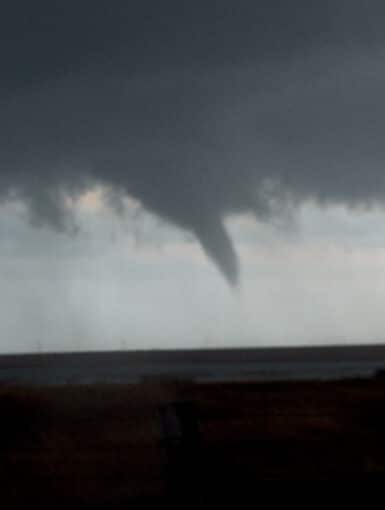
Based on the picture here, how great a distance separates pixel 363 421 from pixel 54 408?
11795 millimetres

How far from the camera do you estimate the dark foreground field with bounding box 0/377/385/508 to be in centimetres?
2095

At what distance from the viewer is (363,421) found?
116ft

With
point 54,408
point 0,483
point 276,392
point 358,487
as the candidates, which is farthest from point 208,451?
point 276,392

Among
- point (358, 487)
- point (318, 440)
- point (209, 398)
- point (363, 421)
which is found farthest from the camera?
point (209, 398)

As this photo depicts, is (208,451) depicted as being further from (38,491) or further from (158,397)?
(158,397)

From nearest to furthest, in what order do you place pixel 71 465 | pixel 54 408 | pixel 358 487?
pixel 358 487 < pixel 71 465 < pixel 54 408

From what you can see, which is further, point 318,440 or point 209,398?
point 209,398

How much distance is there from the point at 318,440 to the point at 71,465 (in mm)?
7813

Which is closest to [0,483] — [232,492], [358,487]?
[232,492]

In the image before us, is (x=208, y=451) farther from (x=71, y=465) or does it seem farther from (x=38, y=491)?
(x=38, y=491)

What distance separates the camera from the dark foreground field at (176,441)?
68.7ft

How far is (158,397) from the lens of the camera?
42.3 metres

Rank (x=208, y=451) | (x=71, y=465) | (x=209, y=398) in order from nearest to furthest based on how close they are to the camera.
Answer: (x=71, y=465) → (x=208, y=451) → (x=209, y=398)

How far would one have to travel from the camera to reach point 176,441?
1681cm
